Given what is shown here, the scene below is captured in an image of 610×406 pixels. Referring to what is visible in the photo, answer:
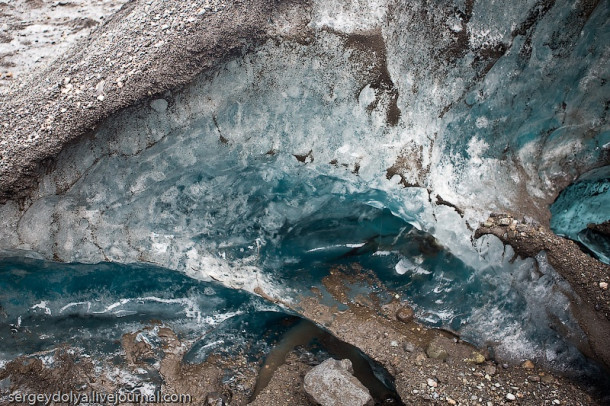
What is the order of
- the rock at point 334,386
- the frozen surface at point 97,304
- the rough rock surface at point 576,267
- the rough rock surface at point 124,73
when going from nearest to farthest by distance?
the rough rock surface at point 124,73 → the rock at point 334,386 → the rough rock surface at point 576,267 → the frozen surface at point 97,304

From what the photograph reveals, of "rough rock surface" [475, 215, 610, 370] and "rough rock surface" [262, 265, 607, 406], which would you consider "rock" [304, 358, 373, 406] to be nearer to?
"rough rock surface" [262, 265, 607, 406]

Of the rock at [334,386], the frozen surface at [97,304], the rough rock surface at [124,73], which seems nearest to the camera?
the rough rock surface at [124,73]

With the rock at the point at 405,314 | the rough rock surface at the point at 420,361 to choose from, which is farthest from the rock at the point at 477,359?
the rock at the point at 405,314

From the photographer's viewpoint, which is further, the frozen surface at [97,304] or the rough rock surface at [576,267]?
the frozen surface at [97,304]

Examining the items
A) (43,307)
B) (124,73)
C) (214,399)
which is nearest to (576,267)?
(214,399)

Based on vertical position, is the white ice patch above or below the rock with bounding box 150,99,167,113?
below

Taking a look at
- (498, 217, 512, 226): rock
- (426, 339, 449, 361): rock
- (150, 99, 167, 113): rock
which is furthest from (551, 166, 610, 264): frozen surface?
(150, 99, 167, 113): rock

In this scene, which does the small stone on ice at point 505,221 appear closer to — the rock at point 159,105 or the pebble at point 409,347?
the pebble at point 409,347

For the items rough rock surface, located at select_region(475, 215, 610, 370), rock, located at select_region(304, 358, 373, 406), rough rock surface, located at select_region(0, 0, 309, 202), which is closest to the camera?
rough rock surface, located at select_region(0, 0, 309, 202)
